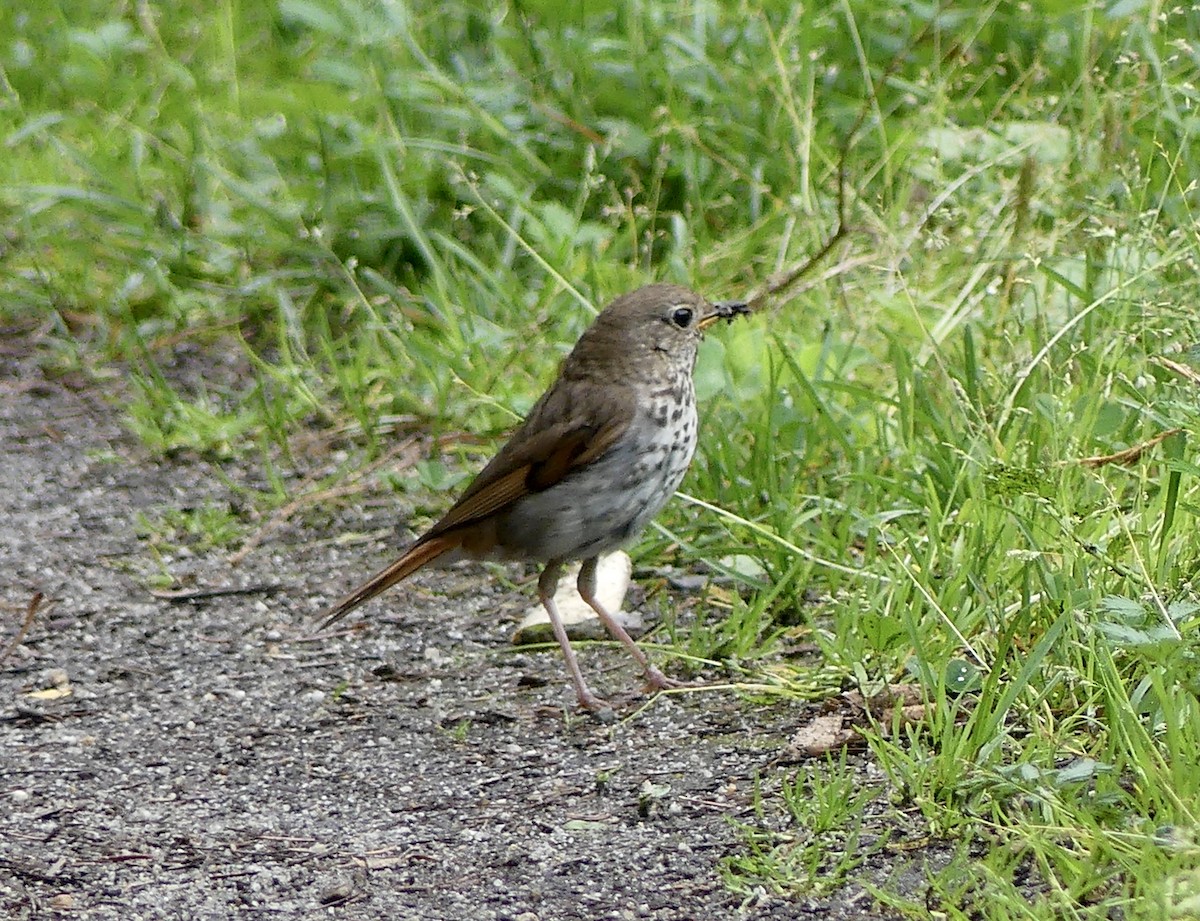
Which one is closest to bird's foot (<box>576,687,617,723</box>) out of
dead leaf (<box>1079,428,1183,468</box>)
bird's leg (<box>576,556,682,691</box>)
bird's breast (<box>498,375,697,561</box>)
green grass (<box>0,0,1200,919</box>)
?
bird's leg (<box>576,556,682,691</box>)

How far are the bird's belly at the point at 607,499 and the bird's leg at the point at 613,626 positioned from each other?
13 cm

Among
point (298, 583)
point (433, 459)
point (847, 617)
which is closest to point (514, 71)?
point (433, 459)

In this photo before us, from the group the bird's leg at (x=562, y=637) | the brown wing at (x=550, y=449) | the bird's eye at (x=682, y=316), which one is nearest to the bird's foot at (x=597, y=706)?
the bird's leg at (x=562, y=637)

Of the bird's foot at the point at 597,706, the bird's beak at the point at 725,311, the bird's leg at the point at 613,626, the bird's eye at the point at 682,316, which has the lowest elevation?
the bird's foot at the point at 597,706

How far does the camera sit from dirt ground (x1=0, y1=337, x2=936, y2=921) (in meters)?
3.42

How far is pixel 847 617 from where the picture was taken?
4.10 meters

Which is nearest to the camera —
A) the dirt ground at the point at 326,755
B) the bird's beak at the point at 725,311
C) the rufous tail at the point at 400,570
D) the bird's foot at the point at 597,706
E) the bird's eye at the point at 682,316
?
the dirt ground at the point at 326,755

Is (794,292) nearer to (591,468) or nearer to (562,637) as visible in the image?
(591,468)

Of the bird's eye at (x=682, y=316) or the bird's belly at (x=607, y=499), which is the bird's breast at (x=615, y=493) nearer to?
the bird's belly at (x=607, y=499)

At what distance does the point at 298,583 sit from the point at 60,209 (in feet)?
9.34

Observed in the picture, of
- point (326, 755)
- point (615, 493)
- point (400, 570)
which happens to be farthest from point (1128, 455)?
point (326, 755)

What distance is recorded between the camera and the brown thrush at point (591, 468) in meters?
4.45

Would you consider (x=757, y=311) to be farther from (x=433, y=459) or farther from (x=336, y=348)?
(x=336, y=348)

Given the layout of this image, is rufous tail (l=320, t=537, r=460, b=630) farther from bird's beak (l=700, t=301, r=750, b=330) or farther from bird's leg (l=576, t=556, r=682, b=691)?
bird's beak (l=700, t=301, r=750, b=330)
